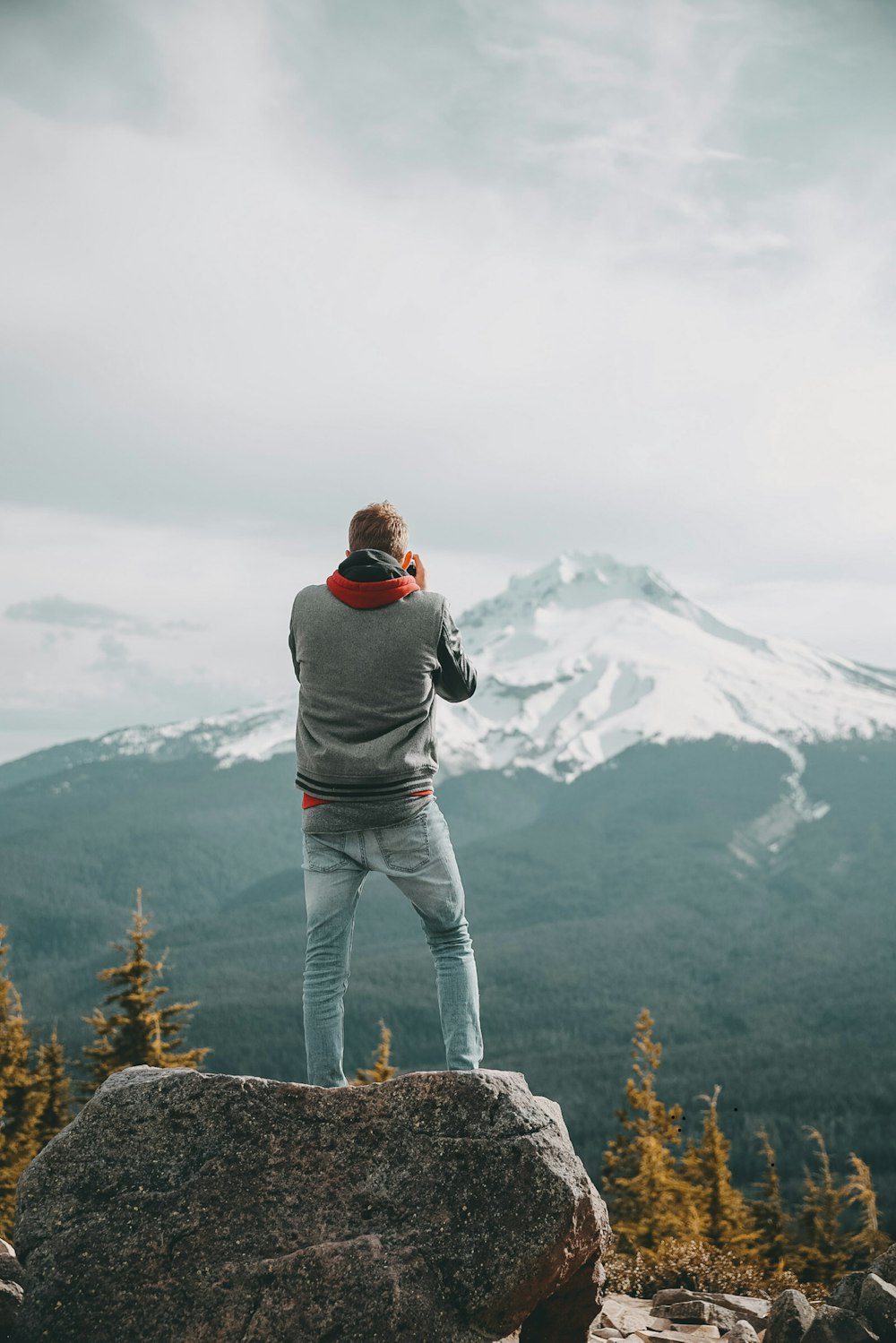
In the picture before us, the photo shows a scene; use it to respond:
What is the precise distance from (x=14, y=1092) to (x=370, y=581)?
26.0 meters

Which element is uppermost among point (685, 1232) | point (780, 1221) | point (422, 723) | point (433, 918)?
point (422, 723)

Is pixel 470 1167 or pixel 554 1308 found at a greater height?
pixel 470 1167

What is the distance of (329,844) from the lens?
6324mm

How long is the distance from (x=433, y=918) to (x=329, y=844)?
0.78 m

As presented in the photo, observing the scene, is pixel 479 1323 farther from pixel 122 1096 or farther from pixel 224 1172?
pixel 122 1096

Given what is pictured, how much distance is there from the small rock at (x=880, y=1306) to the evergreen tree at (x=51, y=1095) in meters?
23.0

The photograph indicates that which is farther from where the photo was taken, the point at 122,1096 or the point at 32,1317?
the point at 122,1096

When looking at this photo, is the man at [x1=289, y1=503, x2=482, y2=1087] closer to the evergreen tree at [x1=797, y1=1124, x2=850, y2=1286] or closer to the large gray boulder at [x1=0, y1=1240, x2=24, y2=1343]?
the large gray boulder at [x1=0, y1=1240, x2=24, y2=1343]

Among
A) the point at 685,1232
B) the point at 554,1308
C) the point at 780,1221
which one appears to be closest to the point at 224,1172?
the point at 554,1308

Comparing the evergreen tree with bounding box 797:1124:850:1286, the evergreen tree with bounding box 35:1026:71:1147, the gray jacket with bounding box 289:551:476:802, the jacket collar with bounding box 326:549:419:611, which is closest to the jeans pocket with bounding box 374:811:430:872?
the gray jacket with bounding box 289:551:476:802

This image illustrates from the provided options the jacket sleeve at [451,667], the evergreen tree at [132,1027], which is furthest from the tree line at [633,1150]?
the jacket sleeve at [451,667]

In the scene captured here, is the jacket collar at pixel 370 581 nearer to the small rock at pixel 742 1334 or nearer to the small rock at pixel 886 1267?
the small rock at pixel 742 1334

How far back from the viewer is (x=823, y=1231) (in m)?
35.3

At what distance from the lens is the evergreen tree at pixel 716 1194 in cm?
2703
